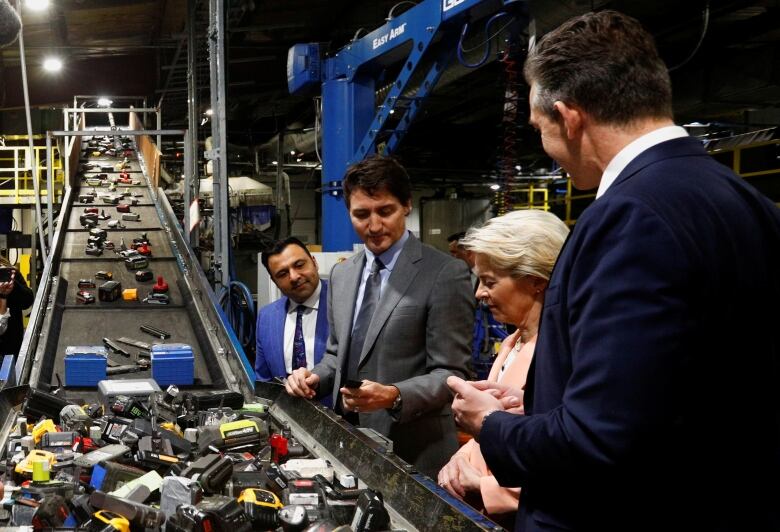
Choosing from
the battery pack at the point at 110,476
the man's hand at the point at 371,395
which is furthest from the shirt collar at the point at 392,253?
the battery pack at the point at 110,476

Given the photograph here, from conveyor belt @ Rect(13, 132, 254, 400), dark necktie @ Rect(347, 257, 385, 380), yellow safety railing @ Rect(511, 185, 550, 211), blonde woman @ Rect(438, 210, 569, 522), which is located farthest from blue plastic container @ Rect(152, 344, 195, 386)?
yellow safety railing @ Rect(511, 185, 550, 211)

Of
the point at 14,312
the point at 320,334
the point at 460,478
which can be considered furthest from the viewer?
the point at 14,312

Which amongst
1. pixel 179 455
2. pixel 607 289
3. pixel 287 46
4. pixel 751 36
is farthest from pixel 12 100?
pixel 607 289

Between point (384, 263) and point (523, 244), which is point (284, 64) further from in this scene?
point (523, 244)

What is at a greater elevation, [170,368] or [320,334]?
[320,334]

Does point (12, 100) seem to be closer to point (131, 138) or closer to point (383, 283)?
point (131, 138)

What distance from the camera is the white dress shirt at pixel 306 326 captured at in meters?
2.90

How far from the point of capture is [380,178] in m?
2.25

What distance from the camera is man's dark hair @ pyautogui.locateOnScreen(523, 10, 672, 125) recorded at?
3.46ft

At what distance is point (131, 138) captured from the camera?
13.5 metres

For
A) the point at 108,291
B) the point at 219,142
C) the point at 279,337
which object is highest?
the point at 219,142

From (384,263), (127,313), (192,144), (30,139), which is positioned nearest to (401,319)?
(384,263)

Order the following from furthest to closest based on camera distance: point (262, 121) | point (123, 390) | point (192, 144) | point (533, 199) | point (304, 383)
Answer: point (533, 199) < point (262, 121) < point (192, 144) < point (123, 390) < point (304, 383)

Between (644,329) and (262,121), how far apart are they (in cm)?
1358
